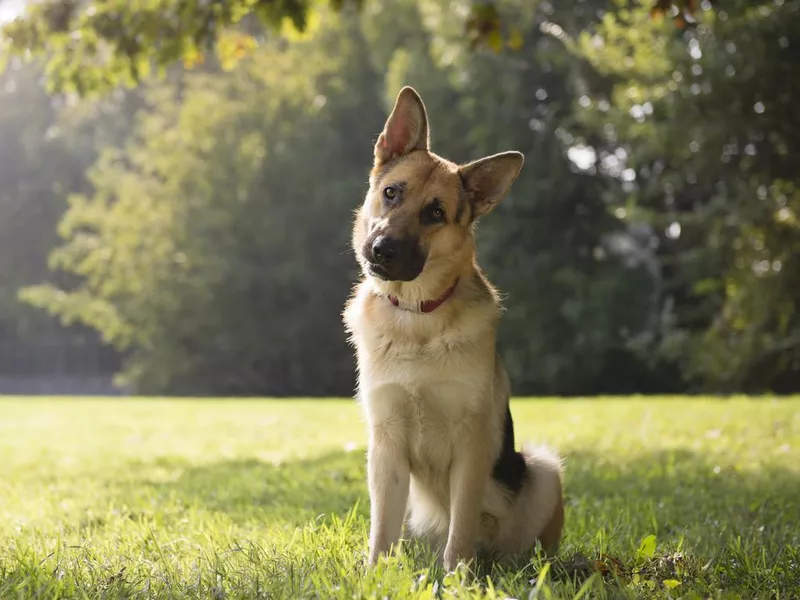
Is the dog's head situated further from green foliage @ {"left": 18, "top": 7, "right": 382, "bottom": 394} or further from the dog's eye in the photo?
green foliage @ {"left": 18, "top": 7, "right": 382, "bottom": 394}

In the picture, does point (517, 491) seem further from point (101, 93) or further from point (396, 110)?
point (101, 93)

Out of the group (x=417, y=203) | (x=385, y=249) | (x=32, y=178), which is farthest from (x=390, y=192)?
(x=32, y=178)

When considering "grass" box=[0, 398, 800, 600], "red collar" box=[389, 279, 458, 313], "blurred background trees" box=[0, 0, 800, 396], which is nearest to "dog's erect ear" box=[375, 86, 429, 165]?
"red collar" box=[389, 279, 458, 313]

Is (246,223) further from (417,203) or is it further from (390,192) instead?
(417,203)

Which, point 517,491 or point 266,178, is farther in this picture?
point 266,178

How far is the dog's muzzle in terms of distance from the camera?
3.98m

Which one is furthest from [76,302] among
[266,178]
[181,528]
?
[181,528]

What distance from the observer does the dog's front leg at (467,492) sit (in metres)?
3.92

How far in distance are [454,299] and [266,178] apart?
1065 inches

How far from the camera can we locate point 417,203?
416cm

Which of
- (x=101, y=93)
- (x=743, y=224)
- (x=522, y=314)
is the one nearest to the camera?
(x=101, y=93)

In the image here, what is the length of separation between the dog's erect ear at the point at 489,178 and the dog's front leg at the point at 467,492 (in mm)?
1087

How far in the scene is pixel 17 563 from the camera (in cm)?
391

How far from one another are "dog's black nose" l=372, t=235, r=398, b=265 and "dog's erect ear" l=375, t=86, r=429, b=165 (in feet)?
2.28
